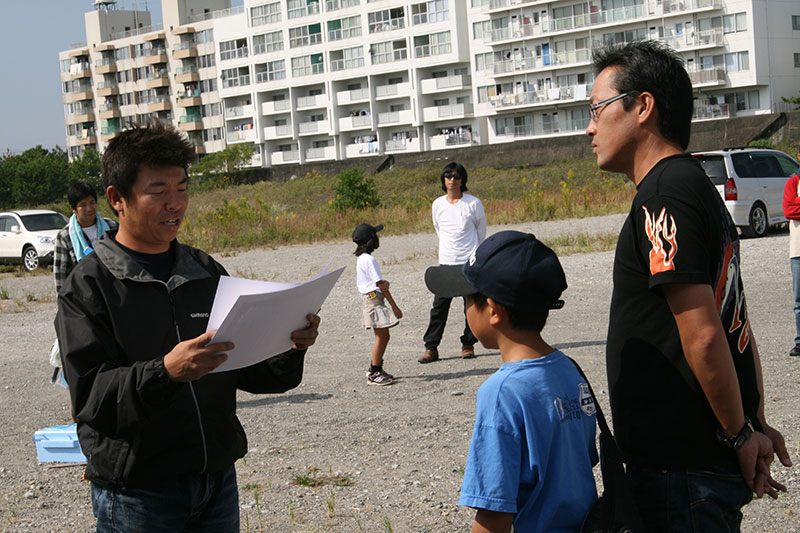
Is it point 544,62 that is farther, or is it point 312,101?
point 312,101

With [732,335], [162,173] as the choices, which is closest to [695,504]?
[732,335]

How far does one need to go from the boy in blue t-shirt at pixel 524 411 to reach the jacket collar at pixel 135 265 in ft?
2.99

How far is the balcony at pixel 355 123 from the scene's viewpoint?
69.3 m

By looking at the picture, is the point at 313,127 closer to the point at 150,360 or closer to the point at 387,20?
the point at 387,20

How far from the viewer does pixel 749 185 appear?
1812cm

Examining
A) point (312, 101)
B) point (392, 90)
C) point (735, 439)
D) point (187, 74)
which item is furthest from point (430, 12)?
point (735, 439)

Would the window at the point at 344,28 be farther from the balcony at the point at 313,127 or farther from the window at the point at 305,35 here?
the balcony at the point at 313,127

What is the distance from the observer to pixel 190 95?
8350cm

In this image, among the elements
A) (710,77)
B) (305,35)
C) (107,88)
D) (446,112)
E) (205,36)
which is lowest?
(710,77)

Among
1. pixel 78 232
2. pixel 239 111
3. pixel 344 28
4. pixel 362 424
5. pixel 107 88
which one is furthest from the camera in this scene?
pixel 107 88

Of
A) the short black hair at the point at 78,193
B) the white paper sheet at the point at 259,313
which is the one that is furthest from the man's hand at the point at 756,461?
the short black hair at the point at 78,193

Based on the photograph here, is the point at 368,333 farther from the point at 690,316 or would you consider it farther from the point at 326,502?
the point at 690,316

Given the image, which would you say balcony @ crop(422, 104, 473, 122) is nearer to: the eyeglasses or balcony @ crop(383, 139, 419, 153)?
balcony @ crop(383, 139, 419, 153)

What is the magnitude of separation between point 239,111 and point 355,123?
45.7 ft
